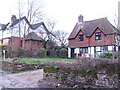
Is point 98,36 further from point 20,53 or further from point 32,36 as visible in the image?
point 32,36

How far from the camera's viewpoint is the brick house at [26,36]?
30767mm

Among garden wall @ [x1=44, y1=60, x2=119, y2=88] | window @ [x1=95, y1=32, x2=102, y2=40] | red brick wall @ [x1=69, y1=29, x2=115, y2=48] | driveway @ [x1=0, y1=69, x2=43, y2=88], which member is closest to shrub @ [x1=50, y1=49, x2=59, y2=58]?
red brick wall @ [x1=69, y1=29, x2=115, y2=48]

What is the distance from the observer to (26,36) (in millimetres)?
31375

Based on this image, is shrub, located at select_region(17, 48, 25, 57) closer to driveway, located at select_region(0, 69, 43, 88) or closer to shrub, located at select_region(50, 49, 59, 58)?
shrub, located at select_region(50, 49, 59, 58)

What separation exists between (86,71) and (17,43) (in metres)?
25.6

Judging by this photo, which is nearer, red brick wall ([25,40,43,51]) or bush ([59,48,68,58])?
bush ([59,48,68,58])

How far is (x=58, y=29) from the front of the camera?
36562 mm

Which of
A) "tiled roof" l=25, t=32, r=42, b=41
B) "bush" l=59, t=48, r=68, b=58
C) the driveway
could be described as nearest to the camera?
the driveway

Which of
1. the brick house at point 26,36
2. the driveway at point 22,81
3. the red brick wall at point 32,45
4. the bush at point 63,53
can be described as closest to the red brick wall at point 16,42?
the brick house at point 26,36

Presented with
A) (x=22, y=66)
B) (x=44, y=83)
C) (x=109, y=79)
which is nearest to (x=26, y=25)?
(x=22, y=66)

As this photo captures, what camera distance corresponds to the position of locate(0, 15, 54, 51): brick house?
3077 cm

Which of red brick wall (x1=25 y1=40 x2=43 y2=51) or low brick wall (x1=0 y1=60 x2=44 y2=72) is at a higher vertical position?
red brick wall (x1=25 y1=40 x2=43 y2=51)

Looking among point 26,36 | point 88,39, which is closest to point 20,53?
point 26,36

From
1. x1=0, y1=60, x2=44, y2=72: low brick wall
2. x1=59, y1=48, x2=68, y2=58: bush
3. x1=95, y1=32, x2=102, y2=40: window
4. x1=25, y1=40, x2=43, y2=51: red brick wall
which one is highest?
x1=95, y1=32, x2=102, y2=40: window
